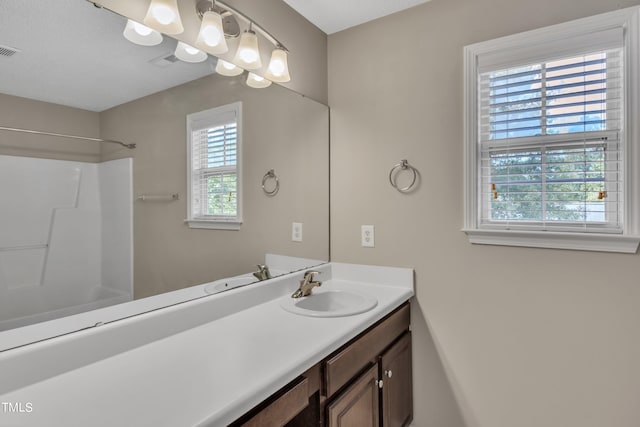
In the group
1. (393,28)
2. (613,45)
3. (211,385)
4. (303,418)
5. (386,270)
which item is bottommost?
(303,418)

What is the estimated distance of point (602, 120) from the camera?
1.46 meters

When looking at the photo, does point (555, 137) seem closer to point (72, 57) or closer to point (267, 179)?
point (267, 179)

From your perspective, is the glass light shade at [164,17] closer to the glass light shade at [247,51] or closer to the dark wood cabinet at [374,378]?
the glass light shade at [247,51]

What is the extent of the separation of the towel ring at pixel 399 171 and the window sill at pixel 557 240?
1.20 feet

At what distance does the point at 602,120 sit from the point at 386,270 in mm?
1184

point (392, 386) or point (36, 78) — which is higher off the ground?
point (36, 78)

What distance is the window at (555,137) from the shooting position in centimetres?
142

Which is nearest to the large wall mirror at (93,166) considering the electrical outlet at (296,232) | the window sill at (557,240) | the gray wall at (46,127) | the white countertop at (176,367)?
the gray wall at (46,127)

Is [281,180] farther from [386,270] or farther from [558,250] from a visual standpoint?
[558,250]

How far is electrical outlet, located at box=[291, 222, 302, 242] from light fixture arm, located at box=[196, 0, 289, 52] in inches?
36.3

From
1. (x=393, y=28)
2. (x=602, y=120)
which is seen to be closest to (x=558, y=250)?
(x=602, y=120)

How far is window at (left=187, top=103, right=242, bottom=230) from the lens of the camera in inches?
56.6

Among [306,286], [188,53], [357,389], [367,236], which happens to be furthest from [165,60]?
Answer: [357,389]

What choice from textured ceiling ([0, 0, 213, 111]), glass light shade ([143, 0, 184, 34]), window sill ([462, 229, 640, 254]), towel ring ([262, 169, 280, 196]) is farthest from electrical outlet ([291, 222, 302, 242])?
glass light shade ([143, 0, 184, 34])
